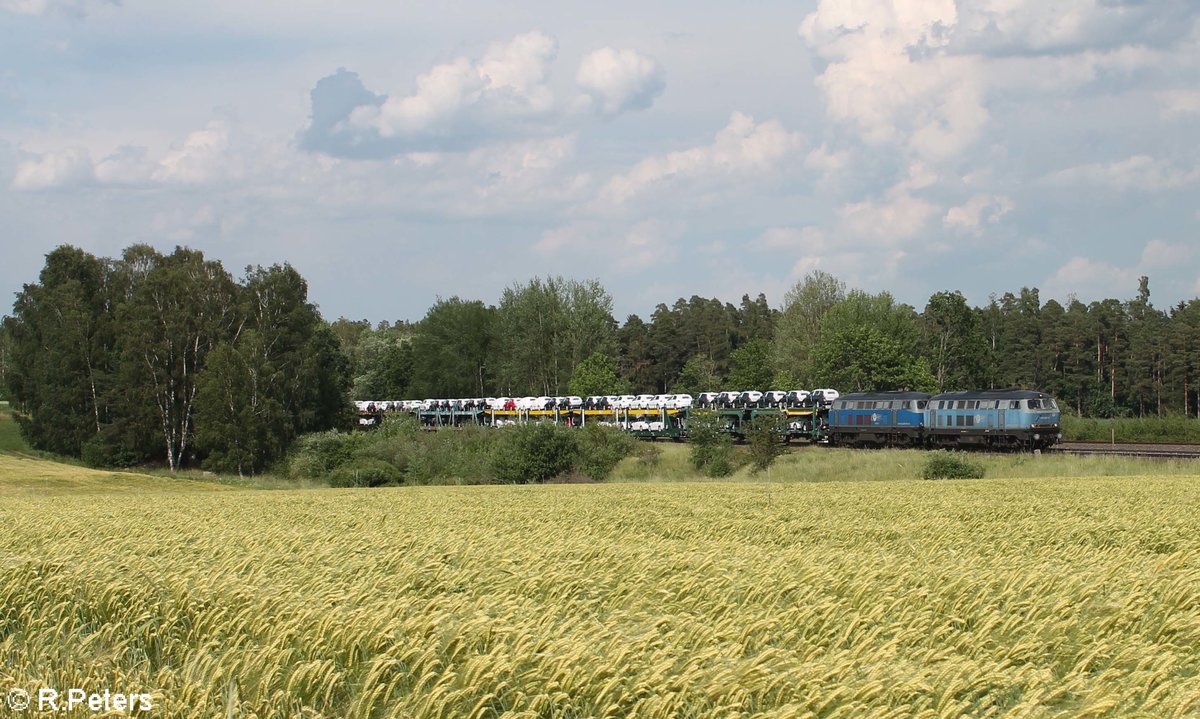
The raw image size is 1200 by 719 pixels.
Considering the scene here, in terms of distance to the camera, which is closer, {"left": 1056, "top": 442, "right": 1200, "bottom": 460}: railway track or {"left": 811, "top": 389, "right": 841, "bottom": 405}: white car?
{"left": 1056, "top": 442, "right": 1200, "bottom": 460}: railway track

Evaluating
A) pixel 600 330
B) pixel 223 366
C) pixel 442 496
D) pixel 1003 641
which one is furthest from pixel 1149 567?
pixel 600 330

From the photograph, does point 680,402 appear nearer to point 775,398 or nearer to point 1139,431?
point 775,398

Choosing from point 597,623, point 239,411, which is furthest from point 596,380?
point 597,623

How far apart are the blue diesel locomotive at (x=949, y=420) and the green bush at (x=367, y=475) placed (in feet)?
96.7

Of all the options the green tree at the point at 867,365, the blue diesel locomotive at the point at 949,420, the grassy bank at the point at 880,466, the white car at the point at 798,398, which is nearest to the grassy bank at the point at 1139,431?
the blue diesel locomotive at the point at 949,420

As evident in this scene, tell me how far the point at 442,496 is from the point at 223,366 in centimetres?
5573

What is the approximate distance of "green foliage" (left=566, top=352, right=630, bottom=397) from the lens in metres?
116

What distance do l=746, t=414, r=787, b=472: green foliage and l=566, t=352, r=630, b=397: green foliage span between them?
5753cm

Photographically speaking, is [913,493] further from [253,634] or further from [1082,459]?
[1082,459]

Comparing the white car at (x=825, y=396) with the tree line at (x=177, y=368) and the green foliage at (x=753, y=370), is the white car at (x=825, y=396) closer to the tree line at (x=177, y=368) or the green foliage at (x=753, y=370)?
the tree line at (x=177, y=368)

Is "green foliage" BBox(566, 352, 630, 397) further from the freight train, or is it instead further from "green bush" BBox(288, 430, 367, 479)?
"green bush" BBox(288, 430, 367, 479)

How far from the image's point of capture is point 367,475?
198 feet

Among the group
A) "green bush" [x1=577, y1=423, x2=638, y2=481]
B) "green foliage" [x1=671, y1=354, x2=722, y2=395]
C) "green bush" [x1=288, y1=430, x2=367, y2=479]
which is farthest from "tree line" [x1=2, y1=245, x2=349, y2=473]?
"green foliage" [x1=671, y1=354, x2=722, y2=395]

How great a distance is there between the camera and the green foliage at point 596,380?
381ft
